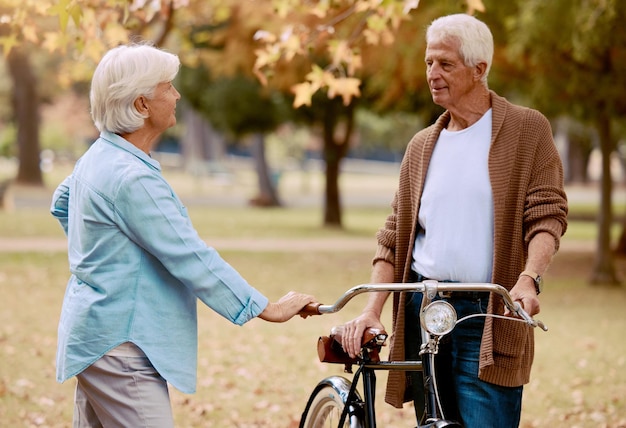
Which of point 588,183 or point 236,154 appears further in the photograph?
point 236,154

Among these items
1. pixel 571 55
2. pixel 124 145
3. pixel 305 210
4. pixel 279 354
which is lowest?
pixel 305 210

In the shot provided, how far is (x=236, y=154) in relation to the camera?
84938mm

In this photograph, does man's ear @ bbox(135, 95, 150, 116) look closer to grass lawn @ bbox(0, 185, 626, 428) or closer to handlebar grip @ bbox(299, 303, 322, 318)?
handlebar grip @ bbox(299, 303, 322, 318)

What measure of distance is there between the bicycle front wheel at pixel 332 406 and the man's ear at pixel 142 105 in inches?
47.6

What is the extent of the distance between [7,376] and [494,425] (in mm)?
6061

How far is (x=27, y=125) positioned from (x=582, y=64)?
102 ft

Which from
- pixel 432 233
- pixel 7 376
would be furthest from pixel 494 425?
pixel 7 376

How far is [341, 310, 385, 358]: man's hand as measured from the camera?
12.1 ft

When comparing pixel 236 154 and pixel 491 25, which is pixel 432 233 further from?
pixel 236 154

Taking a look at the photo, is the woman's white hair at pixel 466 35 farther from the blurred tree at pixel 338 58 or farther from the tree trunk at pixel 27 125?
the tree trunk at pixel 27 125

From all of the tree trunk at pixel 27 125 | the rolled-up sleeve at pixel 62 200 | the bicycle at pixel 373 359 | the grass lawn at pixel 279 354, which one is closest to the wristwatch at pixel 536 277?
the bicycle at pixel 373 359

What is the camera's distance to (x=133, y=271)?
3.40m

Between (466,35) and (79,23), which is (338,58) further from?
(466,35)

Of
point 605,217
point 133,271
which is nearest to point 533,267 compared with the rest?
point 133,271
